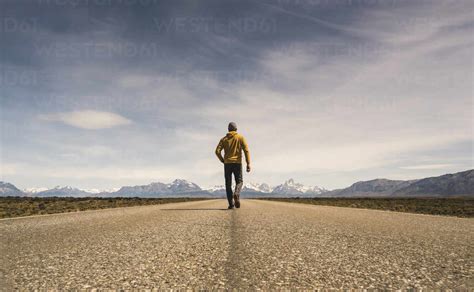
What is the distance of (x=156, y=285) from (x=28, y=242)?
3.72 meters

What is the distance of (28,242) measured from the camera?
5.11m

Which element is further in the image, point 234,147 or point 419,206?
point 419,206

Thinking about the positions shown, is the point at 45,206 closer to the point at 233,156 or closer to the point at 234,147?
the point at 233,156

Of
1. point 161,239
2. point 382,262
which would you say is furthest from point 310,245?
point 161,239

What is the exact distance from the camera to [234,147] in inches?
523

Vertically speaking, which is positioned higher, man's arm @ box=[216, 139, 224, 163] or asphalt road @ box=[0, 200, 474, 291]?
man's arm @ box=[216, 139, 224, 163]

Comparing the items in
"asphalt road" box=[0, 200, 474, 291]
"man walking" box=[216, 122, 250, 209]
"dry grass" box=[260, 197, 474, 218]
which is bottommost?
"dry grass" box=[260, 197, 474, 218]

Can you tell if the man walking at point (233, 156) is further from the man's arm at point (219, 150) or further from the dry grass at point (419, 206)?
the dry grass at point (419, 206)

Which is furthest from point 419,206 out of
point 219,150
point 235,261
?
point 235,261

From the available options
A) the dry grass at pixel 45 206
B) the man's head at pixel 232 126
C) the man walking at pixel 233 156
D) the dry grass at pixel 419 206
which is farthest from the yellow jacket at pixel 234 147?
the dry grass at pixel 419 206

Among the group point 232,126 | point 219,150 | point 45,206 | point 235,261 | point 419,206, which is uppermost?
point 232,126

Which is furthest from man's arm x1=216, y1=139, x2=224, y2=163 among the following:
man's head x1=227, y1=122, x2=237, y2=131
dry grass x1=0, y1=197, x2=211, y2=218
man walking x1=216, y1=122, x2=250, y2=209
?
dry grass x1=0, y1=197, x2=211, y2=218

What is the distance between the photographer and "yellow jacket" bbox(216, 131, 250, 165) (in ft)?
43.6

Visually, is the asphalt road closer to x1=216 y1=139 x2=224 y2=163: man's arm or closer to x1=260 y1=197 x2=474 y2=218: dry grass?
x1=216 y1=139 x2=224 y2=163: man's arm
